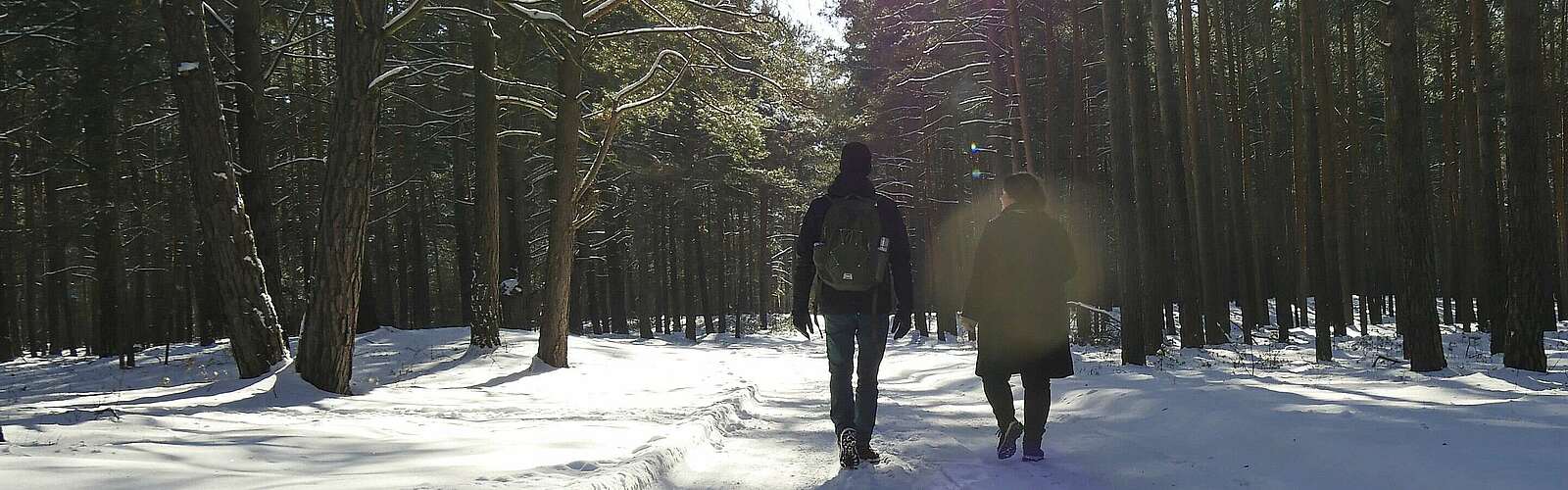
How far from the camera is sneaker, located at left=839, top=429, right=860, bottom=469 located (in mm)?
5715

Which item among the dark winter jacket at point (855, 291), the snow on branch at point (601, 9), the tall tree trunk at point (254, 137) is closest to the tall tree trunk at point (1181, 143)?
the snow on branch at point (601, 9)

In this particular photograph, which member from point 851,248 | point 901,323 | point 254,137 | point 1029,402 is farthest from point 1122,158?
point 254,137

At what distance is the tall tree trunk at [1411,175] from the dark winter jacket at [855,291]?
346 inches

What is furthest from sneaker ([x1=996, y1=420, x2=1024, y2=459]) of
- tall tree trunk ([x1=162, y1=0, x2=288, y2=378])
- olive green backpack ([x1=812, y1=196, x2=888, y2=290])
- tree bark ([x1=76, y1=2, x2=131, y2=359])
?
tree bark ([x1=76, y1=2, x2=131, y2=359])

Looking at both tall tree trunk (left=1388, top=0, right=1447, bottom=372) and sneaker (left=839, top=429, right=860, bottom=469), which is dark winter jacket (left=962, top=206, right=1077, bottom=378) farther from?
tall tree trunk (left=1388, top=0, right=1447, bottom=372)

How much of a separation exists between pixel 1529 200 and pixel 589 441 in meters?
Answer: 11.2

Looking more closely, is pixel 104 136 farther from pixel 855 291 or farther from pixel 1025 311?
pixel 1025 311

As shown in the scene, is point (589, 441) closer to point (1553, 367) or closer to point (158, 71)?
point (1553, 367)

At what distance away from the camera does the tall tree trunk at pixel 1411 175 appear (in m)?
11.3

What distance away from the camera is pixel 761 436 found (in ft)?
24.1

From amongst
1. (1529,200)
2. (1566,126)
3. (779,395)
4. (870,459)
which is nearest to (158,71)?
(779,395)

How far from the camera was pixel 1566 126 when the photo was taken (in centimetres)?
2195

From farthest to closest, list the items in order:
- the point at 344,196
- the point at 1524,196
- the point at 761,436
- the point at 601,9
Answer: the point at 601,9
the point at 1524,196
the point at 344,196
the point at 761,436

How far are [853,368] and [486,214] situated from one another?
10.8 meters
